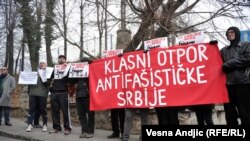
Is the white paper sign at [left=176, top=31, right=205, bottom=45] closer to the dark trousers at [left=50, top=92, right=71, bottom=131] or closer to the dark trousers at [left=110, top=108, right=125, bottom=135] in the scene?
the dark trousers at [left=110, top=108, right=125, bottom=135]

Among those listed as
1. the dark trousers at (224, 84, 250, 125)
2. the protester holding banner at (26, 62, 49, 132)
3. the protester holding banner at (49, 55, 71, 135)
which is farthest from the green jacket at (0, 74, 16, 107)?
the dark trousers at (224, 84, 250, 125)

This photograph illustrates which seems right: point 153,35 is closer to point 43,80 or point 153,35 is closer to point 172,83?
point 43,80

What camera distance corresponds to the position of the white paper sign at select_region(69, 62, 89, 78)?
36.4ft

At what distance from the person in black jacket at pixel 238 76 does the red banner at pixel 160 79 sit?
0.87ft

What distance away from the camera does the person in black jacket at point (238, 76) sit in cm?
830

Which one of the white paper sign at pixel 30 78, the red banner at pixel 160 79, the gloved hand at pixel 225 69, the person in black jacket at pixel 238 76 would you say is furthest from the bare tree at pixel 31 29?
the person in black jacket at pixel 238 76

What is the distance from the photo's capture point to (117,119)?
35.7 ft

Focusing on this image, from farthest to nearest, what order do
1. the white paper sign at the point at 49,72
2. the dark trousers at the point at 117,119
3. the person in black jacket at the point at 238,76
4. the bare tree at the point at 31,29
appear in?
the bare tree at the point at 31,29, the white paper sign at the point at 49,72, the dark trousers at the point at 117,119, the person in black jacket at the point at 238,76

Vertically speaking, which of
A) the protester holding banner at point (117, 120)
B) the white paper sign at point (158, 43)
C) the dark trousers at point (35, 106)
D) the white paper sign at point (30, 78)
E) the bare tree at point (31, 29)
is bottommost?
the protester holding banner at point (117, 120)

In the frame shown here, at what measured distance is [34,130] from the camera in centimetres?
1256

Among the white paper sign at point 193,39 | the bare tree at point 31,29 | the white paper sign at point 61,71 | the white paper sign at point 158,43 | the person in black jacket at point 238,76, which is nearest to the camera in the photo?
the person in black jacket at point 238,76

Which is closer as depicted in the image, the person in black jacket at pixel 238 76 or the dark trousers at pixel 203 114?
the person in black jacket at pixel 238 76

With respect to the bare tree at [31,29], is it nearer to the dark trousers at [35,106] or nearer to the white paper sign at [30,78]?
the white paper sign at [30,78]

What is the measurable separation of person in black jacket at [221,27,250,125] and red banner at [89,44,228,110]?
266 millimetres
